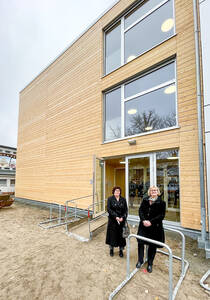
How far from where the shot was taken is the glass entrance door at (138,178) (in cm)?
540

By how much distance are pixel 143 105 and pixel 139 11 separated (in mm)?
4279

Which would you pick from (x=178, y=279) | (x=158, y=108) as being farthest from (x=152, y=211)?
(x=158, y=108)

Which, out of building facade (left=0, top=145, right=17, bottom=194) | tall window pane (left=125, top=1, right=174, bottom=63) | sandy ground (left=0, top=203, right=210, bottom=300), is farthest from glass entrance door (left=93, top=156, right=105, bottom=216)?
building facade (left=0, top=145, right=17, bottom=194)

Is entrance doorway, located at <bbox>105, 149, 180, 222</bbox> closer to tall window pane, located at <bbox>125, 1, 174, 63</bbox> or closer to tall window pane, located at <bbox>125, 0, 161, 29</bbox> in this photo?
tall window pane, located at <bbox>125, 1, 174, 63</bbox>

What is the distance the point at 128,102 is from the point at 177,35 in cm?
269

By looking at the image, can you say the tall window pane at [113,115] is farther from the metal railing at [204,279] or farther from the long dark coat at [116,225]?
the metal railing at [204,279]

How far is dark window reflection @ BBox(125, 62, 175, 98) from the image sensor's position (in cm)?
538

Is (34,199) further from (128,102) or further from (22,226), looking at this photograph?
(128,102)

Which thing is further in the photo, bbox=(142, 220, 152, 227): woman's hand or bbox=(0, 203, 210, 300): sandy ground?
bbox=(142, 220, 152, 227): woman's hand

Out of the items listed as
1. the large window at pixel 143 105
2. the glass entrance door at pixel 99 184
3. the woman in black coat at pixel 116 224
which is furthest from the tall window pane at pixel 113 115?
the woman in black coat at pixel 116 224

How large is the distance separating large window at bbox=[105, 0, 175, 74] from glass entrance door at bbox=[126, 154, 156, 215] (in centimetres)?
439

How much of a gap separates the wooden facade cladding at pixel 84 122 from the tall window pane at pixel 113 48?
14.5 inches

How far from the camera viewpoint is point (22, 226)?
6.14m

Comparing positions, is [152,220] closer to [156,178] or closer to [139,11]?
[156,178]
